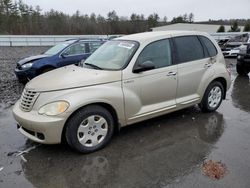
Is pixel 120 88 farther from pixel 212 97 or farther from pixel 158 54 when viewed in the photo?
pixel 212 97

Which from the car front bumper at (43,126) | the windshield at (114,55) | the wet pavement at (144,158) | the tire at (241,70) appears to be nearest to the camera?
the wet pavement at (144,158)

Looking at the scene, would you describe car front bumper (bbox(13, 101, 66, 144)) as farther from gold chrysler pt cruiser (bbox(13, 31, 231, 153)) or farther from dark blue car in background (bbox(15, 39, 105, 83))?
dark blue car in background (bbox(15, 39, 105, 83))

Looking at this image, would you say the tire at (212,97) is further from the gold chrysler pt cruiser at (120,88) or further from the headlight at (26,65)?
the headlight at (26,65)

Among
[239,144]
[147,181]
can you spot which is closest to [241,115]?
[239,144]

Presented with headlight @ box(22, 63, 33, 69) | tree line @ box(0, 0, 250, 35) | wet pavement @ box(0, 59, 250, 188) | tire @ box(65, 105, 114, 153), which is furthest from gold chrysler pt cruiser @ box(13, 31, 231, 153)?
tree line @ box(0, 0, 250, 35)

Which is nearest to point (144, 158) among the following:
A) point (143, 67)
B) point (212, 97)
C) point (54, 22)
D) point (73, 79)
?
point (143, 67)

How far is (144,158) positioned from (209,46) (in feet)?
10.2

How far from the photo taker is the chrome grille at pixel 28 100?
412cm

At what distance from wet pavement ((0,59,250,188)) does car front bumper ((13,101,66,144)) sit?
35cm

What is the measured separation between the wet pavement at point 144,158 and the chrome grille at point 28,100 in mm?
732

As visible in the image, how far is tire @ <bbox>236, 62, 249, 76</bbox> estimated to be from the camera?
10838 millimetres

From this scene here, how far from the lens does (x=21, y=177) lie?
362 cm

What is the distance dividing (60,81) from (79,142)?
101 cm

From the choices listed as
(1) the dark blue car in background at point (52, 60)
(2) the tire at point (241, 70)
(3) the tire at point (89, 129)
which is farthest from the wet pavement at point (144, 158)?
(2) the tire at point (241, 70)
